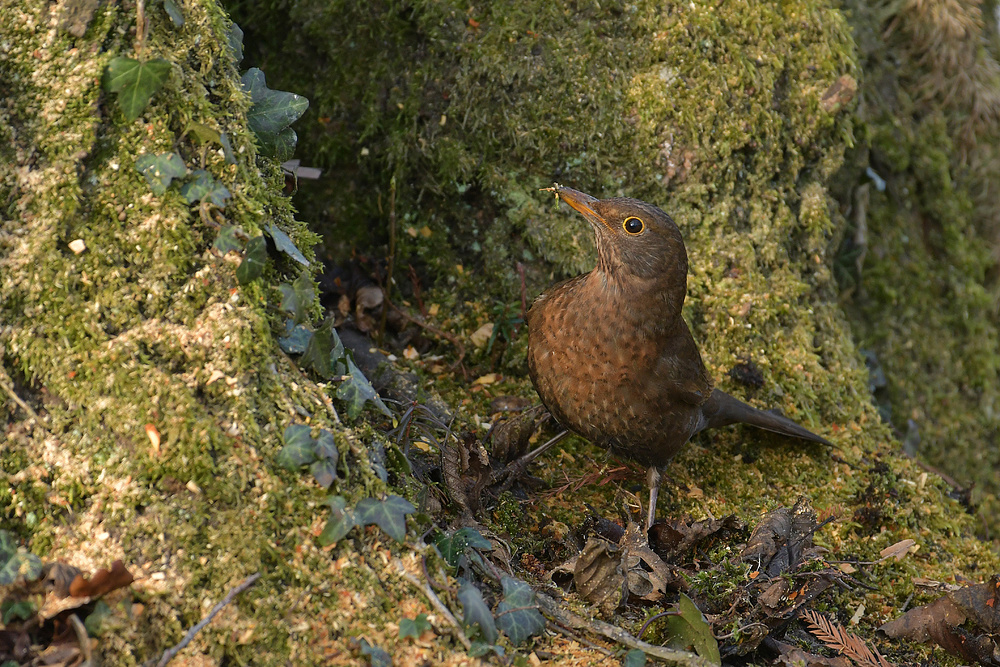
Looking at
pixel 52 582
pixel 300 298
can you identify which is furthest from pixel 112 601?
pixel 300 298

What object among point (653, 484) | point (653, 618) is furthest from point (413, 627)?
point (653, 484)

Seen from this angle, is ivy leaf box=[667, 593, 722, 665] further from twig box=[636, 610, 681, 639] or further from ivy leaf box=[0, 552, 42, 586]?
ivy leaf box=[0, 552, 42, 586]

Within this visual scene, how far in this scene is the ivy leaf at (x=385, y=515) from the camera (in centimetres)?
281

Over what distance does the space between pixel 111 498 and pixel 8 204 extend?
105 centimetres

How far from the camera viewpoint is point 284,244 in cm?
303

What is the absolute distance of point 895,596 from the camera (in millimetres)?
4125

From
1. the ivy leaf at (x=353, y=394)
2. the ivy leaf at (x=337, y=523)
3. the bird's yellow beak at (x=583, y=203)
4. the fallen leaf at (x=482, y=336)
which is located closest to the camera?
the ivy leaf at (x=337, y=523)

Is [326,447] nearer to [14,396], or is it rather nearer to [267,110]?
[14,396]

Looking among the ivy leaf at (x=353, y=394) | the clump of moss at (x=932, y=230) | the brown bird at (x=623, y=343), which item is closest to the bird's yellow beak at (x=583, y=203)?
the brown bird at (x=623, y=343)

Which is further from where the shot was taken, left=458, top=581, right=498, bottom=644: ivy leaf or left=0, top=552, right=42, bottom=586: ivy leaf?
left=458, top=581, right=498, bottom=644: ivy leaf

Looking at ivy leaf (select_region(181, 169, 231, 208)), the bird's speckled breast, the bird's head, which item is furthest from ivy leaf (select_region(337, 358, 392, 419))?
the bird's head

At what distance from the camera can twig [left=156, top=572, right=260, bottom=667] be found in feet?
8.00

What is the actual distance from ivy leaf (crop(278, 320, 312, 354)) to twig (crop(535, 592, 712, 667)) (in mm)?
1282

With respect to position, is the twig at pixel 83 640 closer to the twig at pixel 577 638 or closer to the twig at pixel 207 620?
the twig at pixel 207 620
